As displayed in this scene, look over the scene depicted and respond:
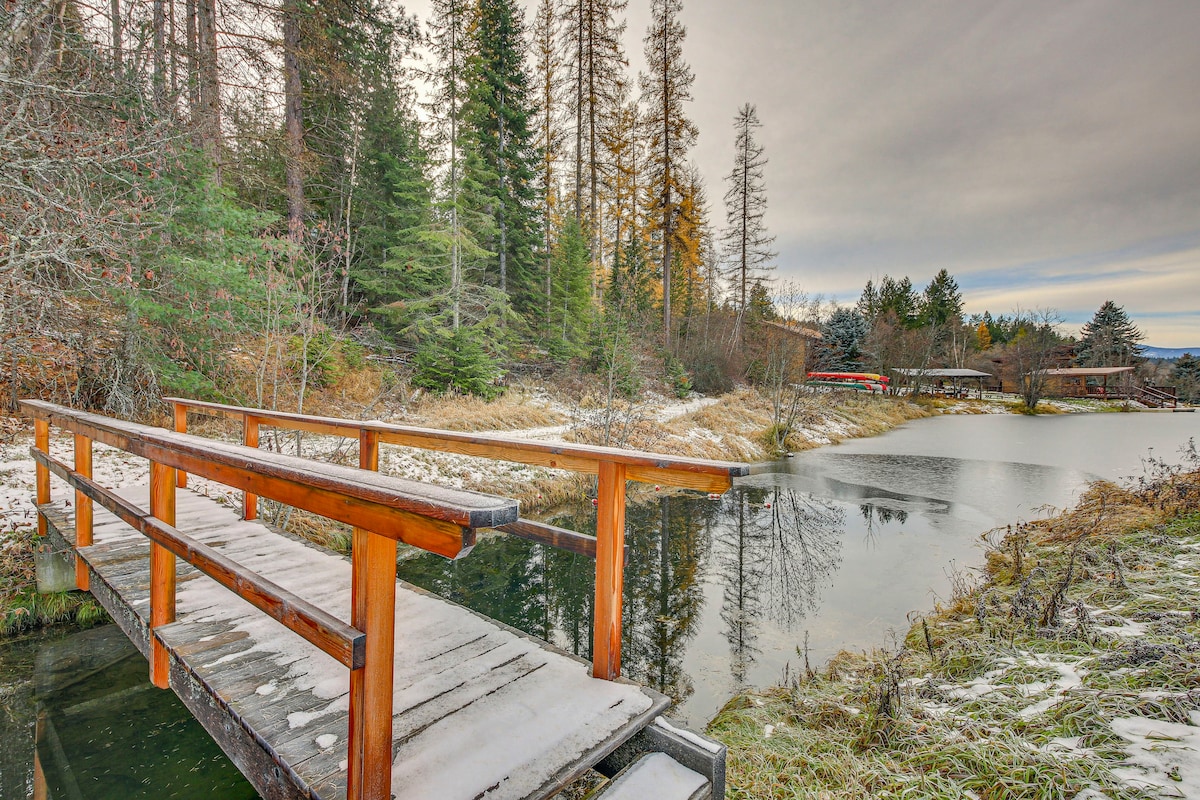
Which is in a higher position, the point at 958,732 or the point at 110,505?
the point at 110,505

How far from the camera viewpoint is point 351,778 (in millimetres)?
1174

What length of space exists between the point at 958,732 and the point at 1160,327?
53.5 m

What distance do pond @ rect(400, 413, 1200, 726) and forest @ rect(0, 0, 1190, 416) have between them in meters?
3.34

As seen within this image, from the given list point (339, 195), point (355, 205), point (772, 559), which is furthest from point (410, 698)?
point (339, 195)

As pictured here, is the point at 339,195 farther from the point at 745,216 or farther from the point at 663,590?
the point at 745,216

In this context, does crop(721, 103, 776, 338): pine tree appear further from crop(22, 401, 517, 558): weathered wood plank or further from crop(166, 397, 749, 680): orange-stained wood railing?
crop(22, 401, 517, 558): weathered wood plank

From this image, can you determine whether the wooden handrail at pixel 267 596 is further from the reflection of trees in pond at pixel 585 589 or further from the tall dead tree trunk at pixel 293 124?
the tall dead tree trunk at pixel 293 124

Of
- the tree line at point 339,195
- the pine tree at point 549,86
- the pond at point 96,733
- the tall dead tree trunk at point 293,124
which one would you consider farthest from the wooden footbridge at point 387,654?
the pine tree at point 549,86

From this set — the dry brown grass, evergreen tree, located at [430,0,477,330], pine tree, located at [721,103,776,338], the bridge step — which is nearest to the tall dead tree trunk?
evergreen tree, located at [430,0,477,330]

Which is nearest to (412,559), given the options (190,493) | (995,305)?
(190,493)

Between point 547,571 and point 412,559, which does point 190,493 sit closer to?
point 412,559

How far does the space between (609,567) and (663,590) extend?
365cm

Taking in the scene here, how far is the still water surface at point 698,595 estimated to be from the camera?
2688 millimetres

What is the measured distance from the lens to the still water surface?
8.82 feet
